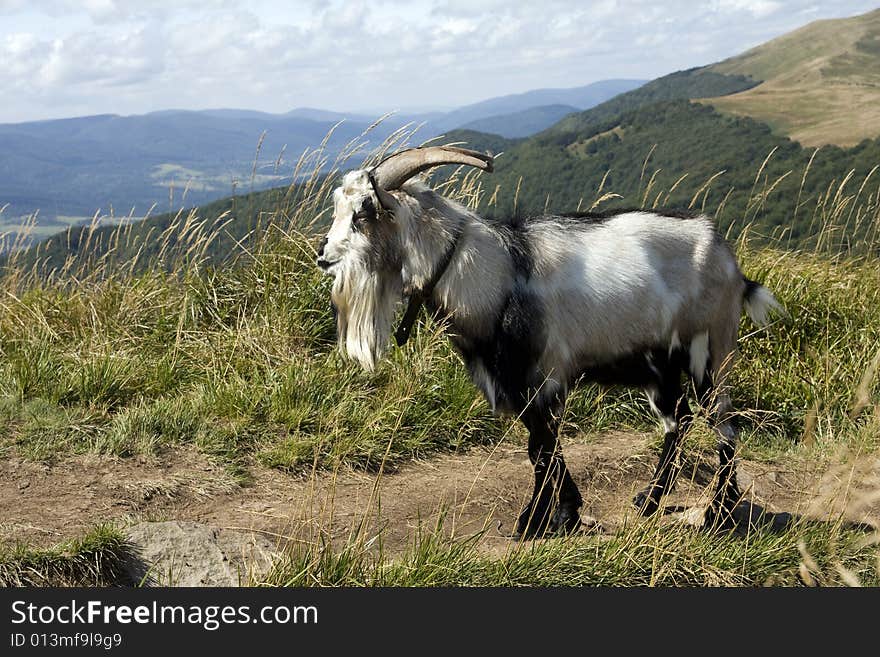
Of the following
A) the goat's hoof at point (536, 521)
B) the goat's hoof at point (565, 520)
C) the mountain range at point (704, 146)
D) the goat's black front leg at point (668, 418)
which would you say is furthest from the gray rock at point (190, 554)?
the mountain range at point (704, 146)

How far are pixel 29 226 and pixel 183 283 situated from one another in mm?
1787

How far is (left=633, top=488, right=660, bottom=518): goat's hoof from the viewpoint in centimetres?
404

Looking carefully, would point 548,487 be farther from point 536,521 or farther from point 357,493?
point 357,493

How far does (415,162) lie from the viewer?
3.62m

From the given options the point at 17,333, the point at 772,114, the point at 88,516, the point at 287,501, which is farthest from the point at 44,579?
the point at 772,114

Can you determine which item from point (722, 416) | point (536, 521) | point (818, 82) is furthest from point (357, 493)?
point (818, 82)

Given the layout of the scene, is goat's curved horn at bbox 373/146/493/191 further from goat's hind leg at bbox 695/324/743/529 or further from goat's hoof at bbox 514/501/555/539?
goat's hoof at bbox 514/501/555/539

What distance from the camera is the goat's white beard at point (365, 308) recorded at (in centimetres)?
362

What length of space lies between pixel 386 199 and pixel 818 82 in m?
125

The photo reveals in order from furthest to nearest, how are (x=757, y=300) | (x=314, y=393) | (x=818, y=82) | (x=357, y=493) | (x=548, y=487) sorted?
1. (x=818, y=82)
2. (x=314, y=393)
3. (x=357, y=493)
4. (x=757, y=300)
5. (x=548, y=487)

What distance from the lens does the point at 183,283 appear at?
6250 mm

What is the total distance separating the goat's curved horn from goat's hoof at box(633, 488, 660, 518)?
1898 mm

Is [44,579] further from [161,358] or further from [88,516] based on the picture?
[161,358]

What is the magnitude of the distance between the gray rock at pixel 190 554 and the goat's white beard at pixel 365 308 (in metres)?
1.03
